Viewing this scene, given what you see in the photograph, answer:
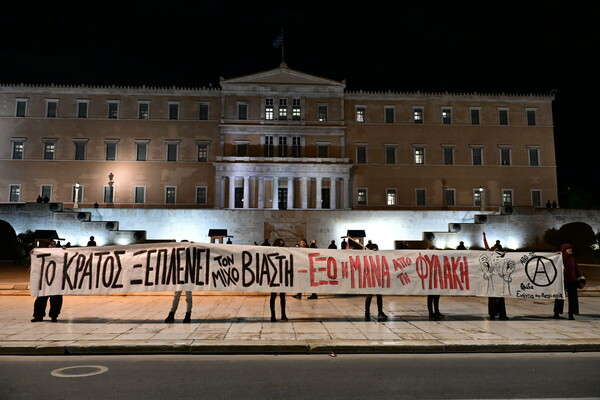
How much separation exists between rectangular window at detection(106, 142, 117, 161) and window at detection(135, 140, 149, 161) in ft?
6.87

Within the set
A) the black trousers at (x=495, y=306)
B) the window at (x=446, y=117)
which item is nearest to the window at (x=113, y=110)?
the window at (x=446, y=117)

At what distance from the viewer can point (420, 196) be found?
46188 mm

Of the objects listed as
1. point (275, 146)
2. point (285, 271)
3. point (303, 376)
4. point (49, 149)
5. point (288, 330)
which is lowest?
point (303, 376)

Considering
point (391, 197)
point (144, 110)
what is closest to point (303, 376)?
point (391, 197)

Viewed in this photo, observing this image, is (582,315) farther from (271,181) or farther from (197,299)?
(271,181)

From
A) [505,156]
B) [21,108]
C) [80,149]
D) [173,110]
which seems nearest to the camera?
[80,149]

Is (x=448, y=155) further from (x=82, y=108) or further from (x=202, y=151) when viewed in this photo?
(x=82, y=108)

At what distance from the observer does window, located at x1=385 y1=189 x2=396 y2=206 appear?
46.1m

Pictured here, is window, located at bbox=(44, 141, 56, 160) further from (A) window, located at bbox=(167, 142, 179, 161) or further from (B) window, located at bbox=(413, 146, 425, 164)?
(B) window, located at bbox=(413, 146, 425, 164)

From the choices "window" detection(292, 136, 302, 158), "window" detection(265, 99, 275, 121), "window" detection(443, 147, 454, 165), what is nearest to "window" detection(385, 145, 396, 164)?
"window" detection(443, 147, 454, 165)

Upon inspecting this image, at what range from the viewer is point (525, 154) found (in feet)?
156

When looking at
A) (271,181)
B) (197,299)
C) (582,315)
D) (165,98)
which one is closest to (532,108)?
(271,181)

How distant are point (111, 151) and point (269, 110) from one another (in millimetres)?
16114

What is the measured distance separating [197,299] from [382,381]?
896 centimetres
